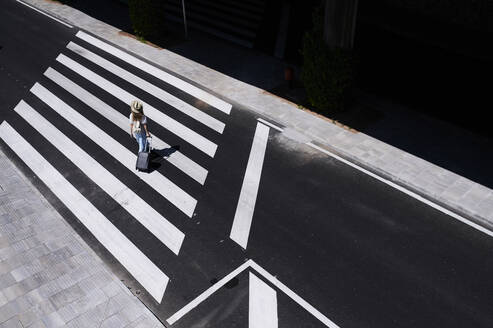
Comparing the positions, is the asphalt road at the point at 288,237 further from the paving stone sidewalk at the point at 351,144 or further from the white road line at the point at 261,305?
the paving stone sidewalk at the point at 351,144

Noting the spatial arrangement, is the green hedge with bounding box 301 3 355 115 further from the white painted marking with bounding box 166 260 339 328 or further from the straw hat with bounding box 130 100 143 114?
the white painted marking with bounding box 166 260 339 328

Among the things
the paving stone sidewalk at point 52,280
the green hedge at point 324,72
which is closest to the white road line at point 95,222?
the paving stone sidewalk at point 52,280

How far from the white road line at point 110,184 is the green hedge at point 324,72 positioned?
24.2 feet

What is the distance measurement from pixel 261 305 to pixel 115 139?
7.93 meters

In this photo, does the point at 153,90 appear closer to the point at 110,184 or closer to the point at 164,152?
the point at 164,152

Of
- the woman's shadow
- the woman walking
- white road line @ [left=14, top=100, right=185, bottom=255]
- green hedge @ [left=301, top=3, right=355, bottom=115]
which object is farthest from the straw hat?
green hedge @ [left=301, top=3, right=355, bottom=115]

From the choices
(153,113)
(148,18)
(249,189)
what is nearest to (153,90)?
(153,113)

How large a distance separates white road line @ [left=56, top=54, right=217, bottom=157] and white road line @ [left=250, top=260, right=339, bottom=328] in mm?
4757

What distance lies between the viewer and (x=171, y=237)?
32.8ft

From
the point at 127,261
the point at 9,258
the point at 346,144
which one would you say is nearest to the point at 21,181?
the point at 9,258

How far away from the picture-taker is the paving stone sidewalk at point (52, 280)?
8184mm

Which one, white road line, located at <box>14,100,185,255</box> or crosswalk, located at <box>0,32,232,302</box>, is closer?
white road line, located at <box>14,100,185,255</box>

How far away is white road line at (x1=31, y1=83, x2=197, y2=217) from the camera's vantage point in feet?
36.6

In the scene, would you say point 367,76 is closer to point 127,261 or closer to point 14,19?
point 127,261
